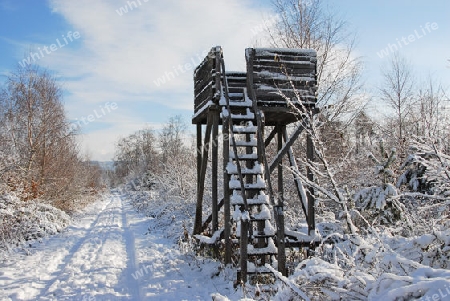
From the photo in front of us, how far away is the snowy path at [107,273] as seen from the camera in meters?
6.20

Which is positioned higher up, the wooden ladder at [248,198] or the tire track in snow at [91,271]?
the wooden ladder at [248,198]

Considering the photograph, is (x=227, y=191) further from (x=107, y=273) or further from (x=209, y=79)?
(x=107, y=273)

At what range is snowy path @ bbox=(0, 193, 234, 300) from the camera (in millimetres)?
6203

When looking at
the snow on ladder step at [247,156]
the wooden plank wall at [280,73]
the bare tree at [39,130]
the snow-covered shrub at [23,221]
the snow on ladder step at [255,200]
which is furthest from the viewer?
the bare tree at [39,130]

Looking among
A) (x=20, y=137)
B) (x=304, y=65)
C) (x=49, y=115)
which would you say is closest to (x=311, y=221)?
(x=304, y=65)

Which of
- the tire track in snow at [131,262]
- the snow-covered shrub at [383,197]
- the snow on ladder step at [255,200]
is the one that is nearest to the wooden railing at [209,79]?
the snow on ladder step at [255,200]

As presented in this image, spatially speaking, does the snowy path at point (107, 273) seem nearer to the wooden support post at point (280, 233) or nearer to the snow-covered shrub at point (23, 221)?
the snow-covered shrub at point (23, 221)

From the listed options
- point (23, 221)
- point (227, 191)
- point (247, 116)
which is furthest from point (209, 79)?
point (23, 221)

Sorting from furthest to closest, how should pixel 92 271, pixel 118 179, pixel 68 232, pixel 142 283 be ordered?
1. pixel 118 179
2. pixel 68 232
3. pixel 92 271
4. pixel 142 283

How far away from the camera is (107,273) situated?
7.62 metres

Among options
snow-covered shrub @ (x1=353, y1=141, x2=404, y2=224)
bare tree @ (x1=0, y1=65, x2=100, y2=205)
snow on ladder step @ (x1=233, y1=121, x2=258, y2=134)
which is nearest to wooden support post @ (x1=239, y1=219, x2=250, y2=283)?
snow on ladder step @ (x1=233, y1=121, x2=258, y2=134)

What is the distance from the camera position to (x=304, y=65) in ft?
26.0

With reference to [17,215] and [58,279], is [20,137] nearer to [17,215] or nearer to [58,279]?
[17,215]

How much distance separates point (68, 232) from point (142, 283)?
8204mm
